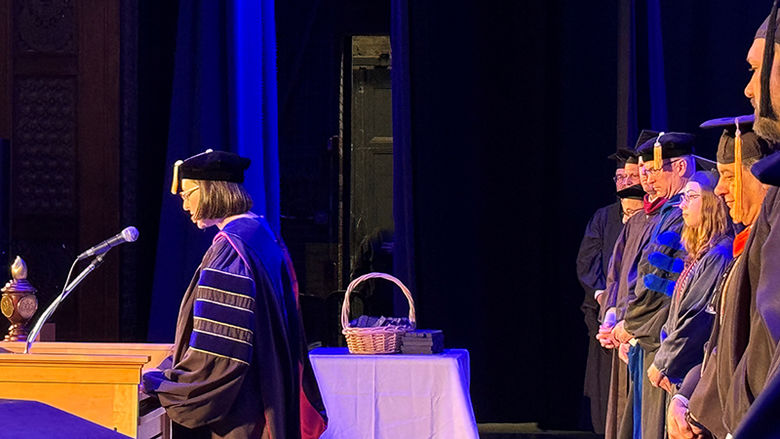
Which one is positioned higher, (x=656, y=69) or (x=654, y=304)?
(x=656, y=69)

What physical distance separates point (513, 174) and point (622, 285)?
1964mm

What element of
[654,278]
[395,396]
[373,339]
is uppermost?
[654,278]

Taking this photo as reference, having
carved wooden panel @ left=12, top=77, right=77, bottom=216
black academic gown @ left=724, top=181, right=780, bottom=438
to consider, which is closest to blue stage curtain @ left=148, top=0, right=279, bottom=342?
carved wooden panel @ left=12, top=77, right=77, bottom=216

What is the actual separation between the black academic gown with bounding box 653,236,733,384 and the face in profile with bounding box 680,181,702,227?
0.33ft

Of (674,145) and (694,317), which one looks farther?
(674,145)

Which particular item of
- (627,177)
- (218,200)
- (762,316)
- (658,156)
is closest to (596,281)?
(627,177)

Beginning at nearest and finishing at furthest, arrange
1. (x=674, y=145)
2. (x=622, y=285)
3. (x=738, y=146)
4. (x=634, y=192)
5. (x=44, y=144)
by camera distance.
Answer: (x=738, y=146) → (x=674, y=145) → (x=622, y=285) → (x=634, y=192) → (x=44, y=144)

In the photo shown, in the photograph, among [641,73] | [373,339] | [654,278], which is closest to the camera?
[654,278]

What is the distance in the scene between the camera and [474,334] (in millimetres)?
6285

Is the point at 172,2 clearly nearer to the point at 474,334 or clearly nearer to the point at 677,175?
the point at 474,334

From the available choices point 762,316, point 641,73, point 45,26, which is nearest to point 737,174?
point 762,316

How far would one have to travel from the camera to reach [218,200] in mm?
3430

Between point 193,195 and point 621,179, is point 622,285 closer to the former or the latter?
point 621,179

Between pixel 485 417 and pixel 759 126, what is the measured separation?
191 inches
